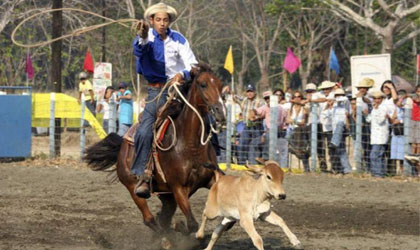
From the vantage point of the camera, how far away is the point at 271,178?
7031 mm

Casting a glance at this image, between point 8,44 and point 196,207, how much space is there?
3032 centimetres

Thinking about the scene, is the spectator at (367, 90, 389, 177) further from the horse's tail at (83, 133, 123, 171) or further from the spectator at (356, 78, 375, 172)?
the horse's tail at (83, 133, 123, 171)

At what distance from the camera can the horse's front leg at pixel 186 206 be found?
7711 mm

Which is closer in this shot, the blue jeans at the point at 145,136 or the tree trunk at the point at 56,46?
the blue jeans at the point at 145,136

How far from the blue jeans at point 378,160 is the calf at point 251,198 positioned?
284 inches

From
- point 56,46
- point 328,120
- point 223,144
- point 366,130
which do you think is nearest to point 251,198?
point 366,130

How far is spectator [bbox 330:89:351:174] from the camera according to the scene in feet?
48.7

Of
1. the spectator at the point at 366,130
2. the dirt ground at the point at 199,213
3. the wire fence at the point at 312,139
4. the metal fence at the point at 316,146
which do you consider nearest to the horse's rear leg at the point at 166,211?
the dirt ground at the point at 199,213

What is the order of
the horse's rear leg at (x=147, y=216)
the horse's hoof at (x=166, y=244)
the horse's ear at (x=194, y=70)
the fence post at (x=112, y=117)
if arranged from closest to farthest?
1. the horse's ear at (x=194, y=70)
2. the horse's hoof at (x=166, y=244)
3. the horse's rear leg at (x=147, y=216)
4. the fence post at (x=112, y=117)

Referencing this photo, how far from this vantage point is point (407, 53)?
41.8m

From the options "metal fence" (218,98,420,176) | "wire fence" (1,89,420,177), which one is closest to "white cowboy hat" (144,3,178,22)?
"wire fence" (1,89,420,177)

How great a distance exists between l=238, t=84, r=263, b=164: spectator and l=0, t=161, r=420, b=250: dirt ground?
138 cm

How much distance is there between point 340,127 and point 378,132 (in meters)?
0.92

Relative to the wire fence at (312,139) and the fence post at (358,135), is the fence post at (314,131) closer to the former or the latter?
the wire fence at (312,139)
